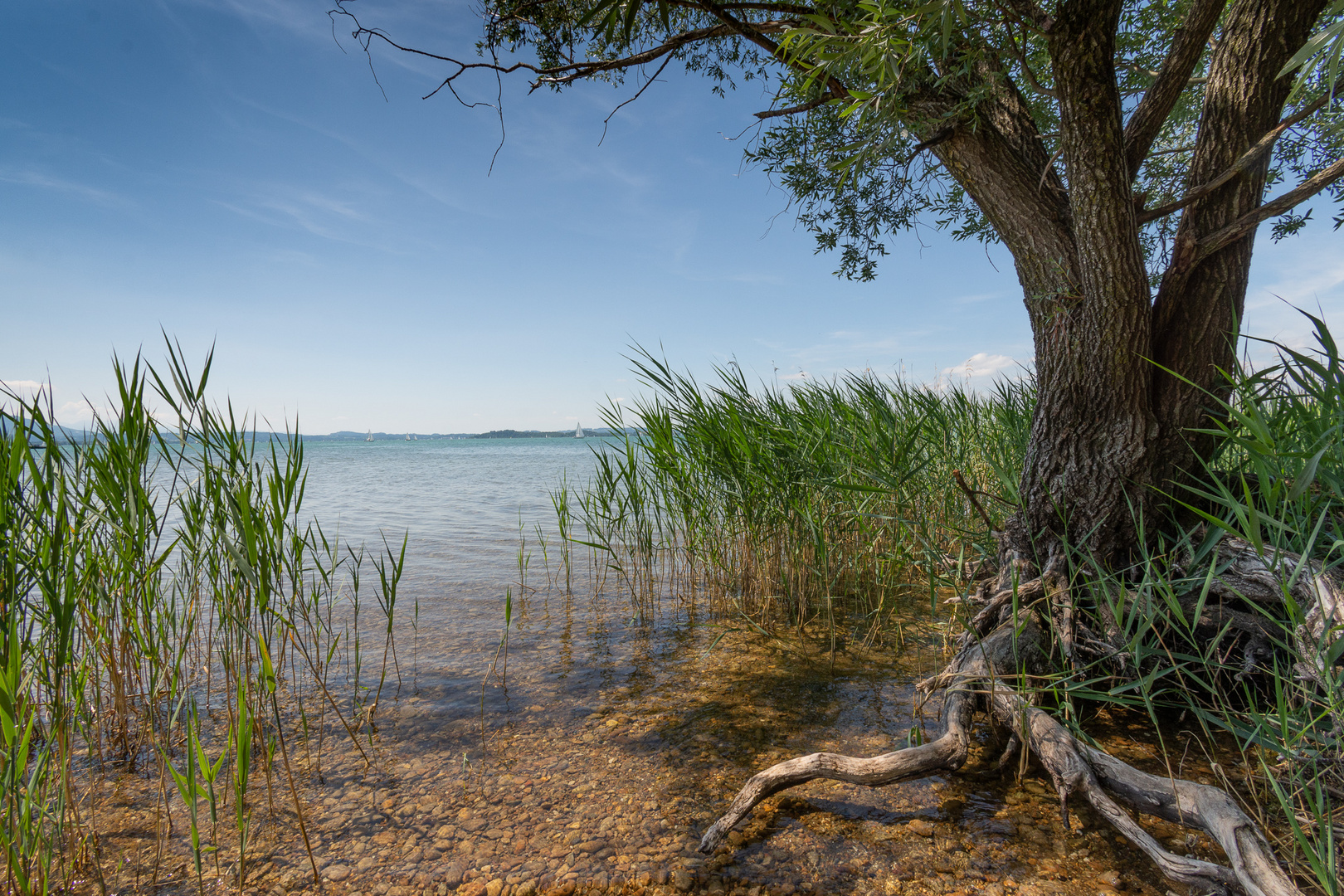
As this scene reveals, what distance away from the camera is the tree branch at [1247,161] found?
2703 mm

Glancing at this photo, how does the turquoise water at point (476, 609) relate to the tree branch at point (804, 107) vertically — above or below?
below

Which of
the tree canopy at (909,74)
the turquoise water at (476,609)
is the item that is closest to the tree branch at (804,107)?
the tree canopy at (909,74)

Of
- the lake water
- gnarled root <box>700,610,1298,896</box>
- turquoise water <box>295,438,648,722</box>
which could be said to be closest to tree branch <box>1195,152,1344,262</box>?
gnarled root <box>700,610,1298,896</box>

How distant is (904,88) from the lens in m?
3.32

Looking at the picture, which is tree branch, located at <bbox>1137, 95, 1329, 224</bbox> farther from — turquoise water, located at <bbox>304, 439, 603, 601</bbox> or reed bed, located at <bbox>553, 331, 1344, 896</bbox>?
turquoise water, located at <bbox>304, 439, 603, 601</bbox>

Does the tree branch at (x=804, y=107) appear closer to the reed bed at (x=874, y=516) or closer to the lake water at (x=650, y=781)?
the reed bed at (x=874, y=516)

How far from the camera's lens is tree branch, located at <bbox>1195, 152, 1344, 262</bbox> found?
2660 mm

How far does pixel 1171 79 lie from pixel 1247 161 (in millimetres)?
636

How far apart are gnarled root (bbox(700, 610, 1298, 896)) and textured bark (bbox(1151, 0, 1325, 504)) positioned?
1194 millimetres

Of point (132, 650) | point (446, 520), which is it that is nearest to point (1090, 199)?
point (132, 650)

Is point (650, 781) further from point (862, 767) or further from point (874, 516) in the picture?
point (874, 516)

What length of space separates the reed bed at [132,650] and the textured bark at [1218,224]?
13.7ft

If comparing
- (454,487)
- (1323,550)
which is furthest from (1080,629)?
(454,487)

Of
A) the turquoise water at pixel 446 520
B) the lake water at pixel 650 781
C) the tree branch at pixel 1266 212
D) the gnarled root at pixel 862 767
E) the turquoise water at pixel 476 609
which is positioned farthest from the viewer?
the turquoise water at pixel 446 520
